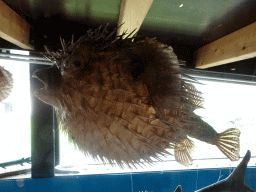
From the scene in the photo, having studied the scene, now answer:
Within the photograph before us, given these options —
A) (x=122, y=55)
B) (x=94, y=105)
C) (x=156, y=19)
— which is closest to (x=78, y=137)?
(x=94, y=105)

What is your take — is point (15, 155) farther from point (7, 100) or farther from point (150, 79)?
point (150, 79)

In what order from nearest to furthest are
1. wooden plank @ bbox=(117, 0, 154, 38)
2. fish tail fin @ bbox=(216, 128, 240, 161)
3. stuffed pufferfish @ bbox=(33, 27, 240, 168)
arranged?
stuffed pufferfish @ bbox=(33, 27, 240, 168) < wooden plank @ bbox=(117, 0, 154, 38) < fish tail fin @ bbox=(216, 128, 240, 161)

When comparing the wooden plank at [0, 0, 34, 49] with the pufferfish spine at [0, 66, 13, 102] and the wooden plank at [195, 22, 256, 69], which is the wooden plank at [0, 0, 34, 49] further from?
the wooden plank at [195, 22, 256, 69]

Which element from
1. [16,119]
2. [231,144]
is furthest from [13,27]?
[231,144]

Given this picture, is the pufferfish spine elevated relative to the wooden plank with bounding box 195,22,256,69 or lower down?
lower down

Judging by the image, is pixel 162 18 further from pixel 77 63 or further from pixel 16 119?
pixel 16 119

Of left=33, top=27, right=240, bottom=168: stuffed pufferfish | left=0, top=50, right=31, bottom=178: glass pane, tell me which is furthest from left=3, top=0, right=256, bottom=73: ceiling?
left=33, top=27, right=240, bottom=168: stuffed pufferfish
